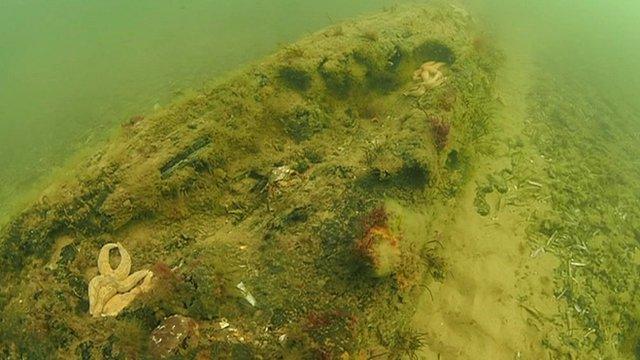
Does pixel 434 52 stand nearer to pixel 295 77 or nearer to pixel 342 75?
pixel 342 75

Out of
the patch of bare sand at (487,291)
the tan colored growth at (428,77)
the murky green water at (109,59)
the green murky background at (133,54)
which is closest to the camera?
the patch of bare sand at (487,291)

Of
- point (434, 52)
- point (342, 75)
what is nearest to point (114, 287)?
point (342, 75)

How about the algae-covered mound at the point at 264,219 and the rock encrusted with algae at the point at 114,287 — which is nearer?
the algae-covered mound at the point at 264,219

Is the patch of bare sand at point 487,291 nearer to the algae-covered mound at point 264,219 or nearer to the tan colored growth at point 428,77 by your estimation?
the algae-covered mound at point 264,219

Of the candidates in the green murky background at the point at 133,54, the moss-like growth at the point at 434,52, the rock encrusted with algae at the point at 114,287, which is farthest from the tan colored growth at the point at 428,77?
the rock encrusted with algae at the point at 114,287

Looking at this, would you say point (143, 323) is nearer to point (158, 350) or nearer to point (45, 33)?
point (158, 350)

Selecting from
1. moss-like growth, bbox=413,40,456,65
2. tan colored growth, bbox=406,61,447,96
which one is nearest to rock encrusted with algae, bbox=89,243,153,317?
tan colored growth, bbox=406,61,447,96

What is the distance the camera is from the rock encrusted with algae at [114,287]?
5074 mm

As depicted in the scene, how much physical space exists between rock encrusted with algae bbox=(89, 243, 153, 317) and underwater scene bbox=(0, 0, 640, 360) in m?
0.03

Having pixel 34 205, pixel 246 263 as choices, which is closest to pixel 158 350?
pixel 246 263

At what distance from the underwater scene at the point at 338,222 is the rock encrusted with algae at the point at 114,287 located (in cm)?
3

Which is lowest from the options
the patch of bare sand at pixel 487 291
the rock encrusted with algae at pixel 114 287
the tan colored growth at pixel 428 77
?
the patch of bare sand at pixel 487 291

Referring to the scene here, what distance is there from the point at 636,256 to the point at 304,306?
701 cm

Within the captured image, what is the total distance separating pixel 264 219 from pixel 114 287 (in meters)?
2.05
